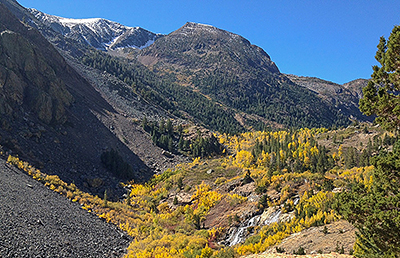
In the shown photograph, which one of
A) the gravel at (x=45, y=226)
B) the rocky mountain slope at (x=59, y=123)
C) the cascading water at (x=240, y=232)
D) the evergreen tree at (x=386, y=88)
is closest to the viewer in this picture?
the evergreen tree at (x=386, y=88)

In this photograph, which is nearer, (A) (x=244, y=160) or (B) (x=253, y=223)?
(B) (x=253, y=223)

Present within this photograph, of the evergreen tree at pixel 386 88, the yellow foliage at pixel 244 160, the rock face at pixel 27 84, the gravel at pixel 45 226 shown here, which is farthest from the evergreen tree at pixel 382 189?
the rock face at pixel 27 84

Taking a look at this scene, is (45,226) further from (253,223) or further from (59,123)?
(59,123)

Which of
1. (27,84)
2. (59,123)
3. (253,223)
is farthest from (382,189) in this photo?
(27,84)

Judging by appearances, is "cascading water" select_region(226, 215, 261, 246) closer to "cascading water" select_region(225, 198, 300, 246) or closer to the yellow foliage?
"cascading water" select_region(225, 198, 300, 246)

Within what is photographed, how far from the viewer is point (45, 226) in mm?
22094

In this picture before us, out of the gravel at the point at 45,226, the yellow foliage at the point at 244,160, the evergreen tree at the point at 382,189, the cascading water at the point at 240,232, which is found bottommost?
the gravel at the point at 45,226

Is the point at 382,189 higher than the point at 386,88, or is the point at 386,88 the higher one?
the point at 386,88

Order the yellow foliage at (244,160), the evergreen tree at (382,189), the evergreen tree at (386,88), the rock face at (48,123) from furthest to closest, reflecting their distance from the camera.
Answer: the yellow foliage at (244,160) → the rock face at (48,123) → the evergreen tree at (386,88) → the evergreen tree at (382,189)

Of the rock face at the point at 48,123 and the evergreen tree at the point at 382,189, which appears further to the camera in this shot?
the rock face at the point at 48,123

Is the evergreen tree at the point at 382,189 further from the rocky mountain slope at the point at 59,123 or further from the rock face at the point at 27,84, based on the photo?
the rock face at the point at 27,84

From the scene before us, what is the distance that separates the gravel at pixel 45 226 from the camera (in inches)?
732

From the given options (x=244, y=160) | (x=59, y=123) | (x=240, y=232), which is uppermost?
(x=244, y=160)

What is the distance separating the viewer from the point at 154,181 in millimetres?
50469
